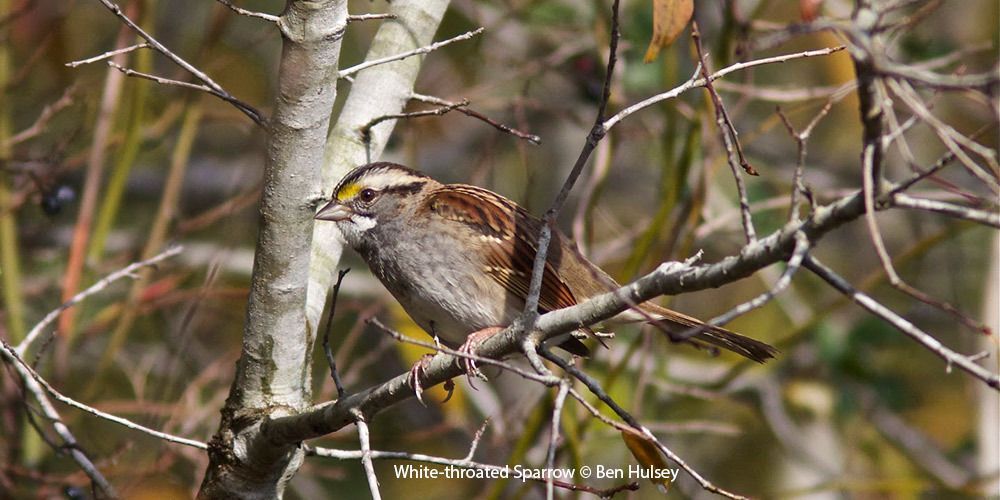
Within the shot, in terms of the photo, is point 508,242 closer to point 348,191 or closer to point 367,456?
point 348,191

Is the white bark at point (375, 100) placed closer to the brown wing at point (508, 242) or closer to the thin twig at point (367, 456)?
the brown wing at point (508, 242)

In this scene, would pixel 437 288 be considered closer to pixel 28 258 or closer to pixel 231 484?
pixel 231 484

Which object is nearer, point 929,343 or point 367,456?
point 929,343

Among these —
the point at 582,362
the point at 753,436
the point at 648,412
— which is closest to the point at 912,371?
the point at 753,436

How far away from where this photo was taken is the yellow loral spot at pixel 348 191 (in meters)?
3.60

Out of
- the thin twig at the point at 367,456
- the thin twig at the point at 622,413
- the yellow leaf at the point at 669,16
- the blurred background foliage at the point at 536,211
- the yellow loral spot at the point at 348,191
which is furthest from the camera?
the blurred background foliage at the point at 536,211

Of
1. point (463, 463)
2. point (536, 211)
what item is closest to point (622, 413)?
point (463, 463)

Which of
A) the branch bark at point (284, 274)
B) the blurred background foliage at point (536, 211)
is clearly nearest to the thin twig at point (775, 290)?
the branch bark at point (284, 274)

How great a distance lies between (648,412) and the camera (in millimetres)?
5230

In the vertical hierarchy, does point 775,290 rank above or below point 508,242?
below

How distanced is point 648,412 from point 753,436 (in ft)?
6.73

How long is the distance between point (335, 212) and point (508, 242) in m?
0.61

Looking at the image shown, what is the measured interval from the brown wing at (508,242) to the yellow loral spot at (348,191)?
0.99ft

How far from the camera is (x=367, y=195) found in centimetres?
377
